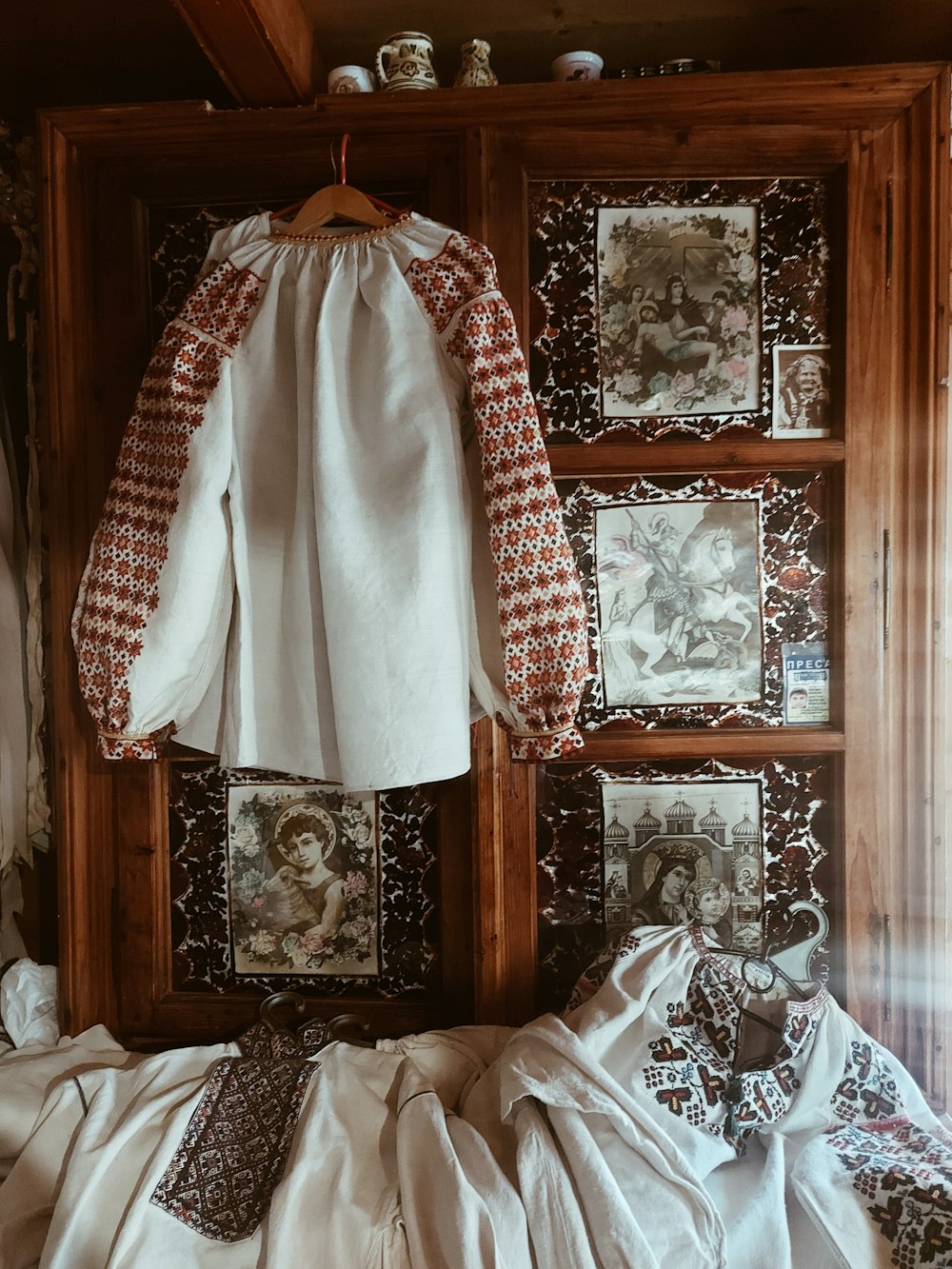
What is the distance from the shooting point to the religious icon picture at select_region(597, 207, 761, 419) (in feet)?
4.15

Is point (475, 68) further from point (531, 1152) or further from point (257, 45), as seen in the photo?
point (531, 1152)

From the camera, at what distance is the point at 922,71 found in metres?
1.18

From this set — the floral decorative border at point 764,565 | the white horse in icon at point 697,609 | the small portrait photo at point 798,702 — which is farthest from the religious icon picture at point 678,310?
the small portrait photo at point 798,702

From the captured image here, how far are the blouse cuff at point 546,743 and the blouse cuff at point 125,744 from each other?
0.52 m

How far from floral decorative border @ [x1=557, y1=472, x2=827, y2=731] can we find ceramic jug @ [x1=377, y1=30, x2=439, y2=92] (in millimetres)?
658

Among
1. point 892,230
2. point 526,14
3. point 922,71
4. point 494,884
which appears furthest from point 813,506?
point 526,14

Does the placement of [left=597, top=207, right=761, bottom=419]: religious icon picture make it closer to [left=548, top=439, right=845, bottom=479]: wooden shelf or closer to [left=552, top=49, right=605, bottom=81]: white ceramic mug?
[left=548, top=439, right=845, bottom=479]: wooden shelf

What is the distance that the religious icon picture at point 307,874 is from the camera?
1350 mm

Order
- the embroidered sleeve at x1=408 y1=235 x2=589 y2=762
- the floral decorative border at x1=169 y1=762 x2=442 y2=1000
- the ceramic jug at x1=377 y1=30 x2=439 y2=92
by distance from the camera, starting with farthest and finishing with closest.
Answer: the floral decorative border at x1=169 y1=762 x2=442 y2=1000 → the ceramic jug at x1=377 y1=30 x2=439 y2=92 → the embroidered sleeve at x1=408 y1=235 x2=589 y2=762

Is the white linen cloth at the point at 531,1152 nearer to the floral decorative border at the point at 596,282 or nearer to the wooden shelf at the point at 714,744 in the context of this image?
the wooden shelf at the point at 714,744

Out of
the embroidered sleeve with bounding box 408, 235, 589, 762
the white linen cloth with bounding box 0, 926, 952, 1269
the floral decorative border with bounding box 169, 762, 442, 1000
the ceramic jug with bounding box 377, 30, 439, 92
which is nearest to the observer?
the white linen cloth with bounding box 0, 926, 952, 1269

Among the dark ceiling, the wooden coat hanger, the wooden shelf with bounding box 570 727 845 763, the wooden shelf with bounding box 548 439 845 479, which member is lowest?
the wooden shelf with bounding box 570 727 845 763

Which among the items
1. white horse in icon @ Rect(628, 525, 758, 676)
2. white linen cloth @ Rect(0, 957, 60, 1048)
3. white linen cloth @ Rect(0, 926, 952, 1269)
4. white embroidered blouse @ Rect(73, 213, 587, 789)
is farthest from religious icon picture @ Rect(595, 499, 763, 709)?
white linen cloth @ Rect(0, 957, 60, 1048)

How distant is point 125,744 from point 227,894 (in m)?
0.41
